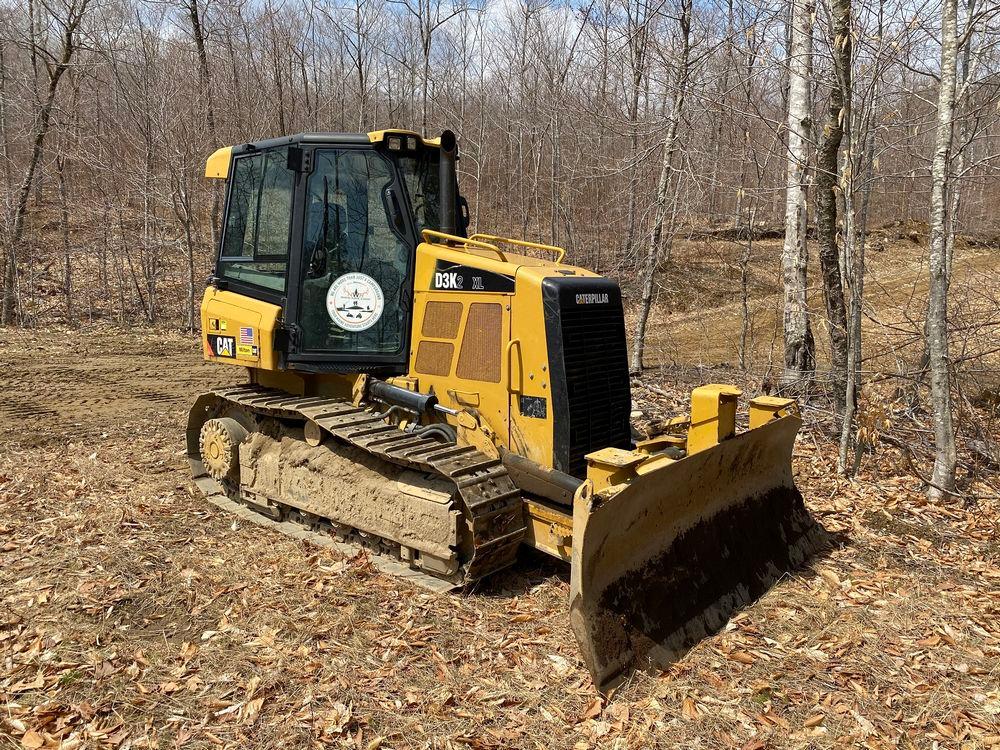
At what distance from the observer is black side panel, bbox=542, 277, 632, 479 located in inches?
186

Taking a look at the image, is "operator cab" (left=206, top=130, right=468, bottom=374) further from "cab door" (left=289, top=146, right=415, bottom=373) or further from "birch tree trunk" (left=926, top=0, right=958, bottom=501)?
"birch tree trunk" (left=926, top=0, right=958, bottom=501)

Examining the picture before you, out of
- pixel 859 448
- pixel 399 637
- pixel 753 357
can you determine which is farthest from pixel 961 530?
pixel 753 357

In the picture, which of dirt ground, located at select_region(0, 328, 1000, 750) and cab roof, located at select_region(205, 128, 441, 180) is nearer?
dirt ground, located at select_region(0, 328, 1000, 750)

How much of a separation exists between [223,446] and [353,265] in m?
2.05

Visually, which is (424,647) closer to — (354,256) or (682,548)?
(682,548)

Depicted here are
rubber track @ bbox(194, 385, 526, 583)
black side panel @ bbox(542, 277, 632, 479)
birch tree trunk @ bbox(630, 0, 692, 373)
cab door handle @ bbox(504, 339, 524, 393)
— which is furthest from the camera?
birch tree trunk @ bbox(630, 0, 692, 373)

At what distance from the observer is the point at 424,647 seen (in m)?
4.20

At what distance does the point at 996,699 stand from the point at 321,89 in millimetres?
26474

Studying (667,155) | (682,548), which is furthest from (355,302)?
(667,155)

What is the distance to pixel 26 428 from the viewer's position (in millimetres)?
8570

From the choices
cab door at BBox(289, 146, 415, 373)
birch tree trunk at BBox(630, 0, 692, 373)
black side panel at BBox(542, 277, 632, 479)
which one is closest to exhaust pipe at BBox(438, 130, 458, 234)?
cab door at BBox(289, 146, 415, 373)

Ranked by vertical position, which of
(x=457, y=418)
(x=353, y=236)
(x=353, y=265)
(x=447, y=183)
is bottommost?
(x=457, y=418)

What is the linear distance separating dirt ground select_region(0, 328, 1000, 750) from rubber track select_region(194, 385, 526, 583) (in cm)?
37

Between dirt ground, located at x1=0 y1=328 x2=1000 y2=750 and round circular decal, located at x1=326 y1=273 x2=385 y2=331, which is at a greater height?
round circular decal, located at x1=326 y1=273 x2=385 y2=331
